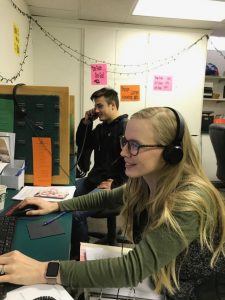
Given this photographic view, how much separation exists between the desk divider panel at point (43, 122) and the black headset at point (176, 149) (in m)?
0.76

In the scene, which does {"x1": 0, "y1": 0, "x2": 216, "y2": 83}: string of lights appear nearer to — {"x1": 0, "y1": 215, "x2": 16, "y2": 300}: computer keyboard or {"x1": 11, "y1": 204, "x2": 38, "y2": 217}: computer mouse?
{"x1": 11, "y1": 204, "x2": 38, "y2": 217}: computer mouse

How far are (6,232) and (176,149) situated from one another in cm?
63

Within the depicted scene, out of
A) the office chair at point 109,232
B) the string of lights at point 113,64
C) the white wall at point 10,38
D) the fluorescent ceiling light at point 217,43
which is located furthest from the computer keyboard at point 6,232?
the fluorescent ceiling light at point 217,43

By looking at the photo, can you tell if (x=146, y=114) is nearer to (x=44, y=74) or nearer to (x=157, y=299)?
(x=157, y=299)

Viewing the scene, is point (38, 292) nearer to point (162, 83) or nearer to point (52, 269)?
point (52, 269)

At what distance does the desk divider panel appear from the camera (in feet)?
4.74

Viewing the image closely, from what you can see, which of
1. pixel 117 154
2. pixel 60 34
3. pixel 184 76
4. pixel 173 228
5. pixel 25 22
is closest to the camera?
pixel 173 228

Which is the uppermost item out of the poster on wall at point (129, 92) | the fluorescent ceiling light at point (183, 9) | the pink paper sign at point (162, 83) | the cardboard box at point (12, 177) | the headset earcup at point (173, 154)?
the fluorescent ceiling light at point (183, 9)

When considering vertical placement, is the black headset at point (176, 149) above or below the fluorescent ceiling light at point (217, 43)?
below

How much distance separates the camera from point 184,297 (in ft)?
2.77

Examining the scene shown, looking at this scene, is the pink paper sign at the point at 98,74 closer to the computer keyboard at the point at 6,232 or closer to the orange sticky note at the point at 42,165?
the orange sticky note at the point at 42,165

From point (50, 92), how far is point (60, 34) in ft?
6.92

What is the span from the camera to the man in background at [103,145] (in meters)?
1.97

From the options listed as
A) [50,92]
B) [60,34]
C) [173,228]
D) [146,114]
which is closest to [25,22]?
[60,34]
